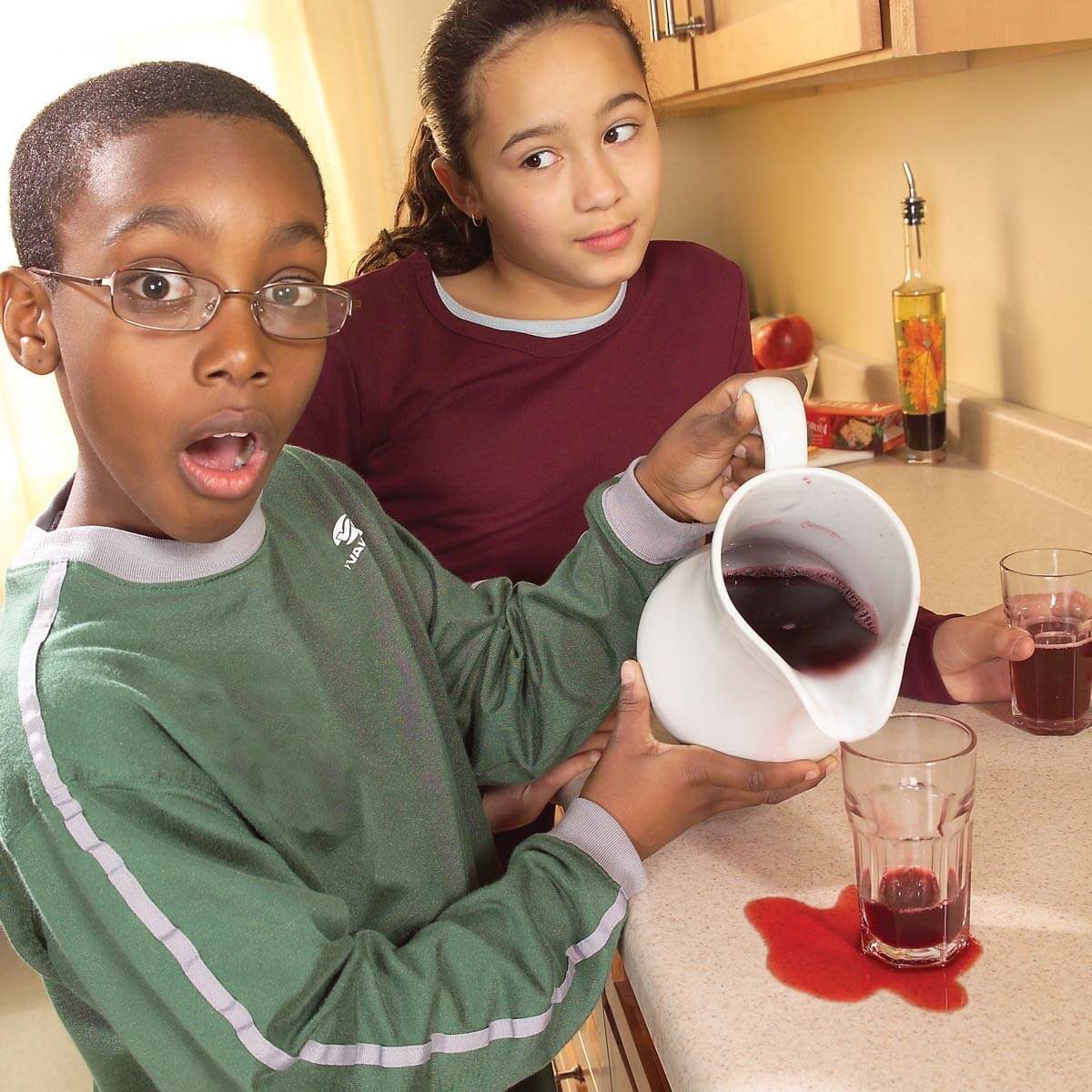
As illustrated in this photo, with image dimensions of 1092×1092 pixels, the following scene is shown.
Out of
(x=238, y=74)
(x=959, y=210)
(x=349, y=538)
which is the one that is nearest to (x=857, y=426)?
→ (x=959, y=210)

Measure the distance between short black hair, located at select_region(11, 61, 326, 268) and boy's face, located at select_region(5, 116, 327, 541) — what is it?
0.03 feet

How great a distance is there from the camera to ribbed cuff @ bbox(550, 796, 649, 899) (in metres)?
0.77

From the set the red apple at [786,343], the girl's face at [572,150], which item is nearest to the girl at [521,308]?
the girl's face at [572,150]

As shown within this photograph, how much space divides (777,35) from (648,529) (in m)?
0.68

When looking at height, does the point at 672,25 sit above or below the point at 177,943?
above

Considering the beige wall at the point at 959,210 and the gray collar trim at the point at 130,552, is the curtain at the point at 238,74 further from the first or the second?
Answer: the gray collar trim at the point at 130,552

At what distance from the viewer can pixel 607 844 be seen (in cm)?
78

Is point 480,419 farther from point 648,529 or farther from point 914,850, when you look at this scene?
point 914,850

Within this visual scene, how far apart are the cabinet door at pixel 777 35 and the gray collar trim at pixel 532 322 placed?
11.7 inches

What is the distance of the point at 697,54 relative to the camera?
5.27 feet

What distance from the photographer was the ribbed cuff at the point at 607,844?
0.77 metres

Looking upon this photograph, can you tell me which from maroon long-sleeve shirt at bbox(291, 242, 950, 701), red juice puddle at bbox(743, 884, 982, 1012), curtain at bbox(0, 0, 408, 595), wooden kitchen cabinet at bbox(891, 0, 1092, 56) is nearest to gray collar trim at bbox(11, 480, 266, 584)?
red juice puddle at bbox(743, 884, 982, 1012)

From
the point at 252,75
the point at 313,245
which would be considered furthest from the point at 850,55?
the point at 252,75

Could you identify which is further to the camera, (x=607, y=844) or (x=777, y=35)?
(x=777, y=35)
